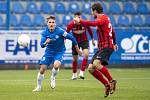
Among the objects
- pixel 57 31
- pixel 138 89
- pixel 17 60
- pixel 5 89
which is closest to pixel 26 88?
pixel 5 89

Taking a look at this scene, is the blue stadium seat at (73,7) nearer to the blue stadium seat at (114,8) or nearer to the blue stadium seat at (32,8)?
the blue stadium seat at (32,8)

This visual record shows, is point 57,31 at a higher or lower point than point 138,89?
higher

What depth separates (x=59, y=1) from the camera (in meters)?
29.1

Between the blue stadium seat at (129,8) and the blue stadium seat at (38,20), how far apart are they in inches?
175

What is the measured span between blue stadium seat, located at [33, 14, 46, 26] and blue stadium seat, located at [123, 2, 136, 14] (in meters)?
4.44

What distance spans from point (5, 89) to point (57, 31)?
205cm

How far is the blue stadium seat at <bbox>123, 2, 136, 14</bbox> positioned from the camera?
97.7 ft

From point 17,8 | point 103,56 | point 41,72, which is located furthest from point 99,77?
point 17,8

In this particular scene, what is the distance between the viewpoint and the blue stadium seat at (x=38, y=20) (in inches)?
1109

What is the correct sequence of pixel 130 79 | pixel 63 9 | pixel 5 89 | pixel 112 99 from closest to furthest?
1. pixel 112 99
2. pixel 5 89
3. pixel 130 79
4. pixel 63 9

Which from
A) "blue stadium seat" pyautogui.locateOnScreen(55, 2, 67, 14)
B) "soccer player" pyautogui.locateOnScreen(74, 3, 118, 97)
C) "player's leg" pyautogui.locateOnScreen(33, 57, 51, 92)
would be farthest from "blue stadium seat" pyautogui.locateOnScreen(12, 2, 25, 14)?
"soccer player" pyautogui.locateOnScreen(74, 3, 118, 97)

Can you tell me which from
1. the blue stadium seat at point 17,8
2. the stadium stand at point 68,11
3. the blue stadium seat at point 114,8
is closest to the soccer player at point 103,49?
the stadium stand at point 68,11

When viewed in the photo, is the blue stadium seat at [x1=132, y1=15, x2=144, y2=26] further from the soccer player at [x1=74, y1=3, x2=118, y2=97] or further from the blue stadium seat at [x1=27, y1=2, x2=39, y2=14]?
the soccer player at [x1=74, y1=3, x2=118, y2=97]

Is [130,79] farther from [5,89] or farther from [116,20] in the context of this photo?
[116,20]
